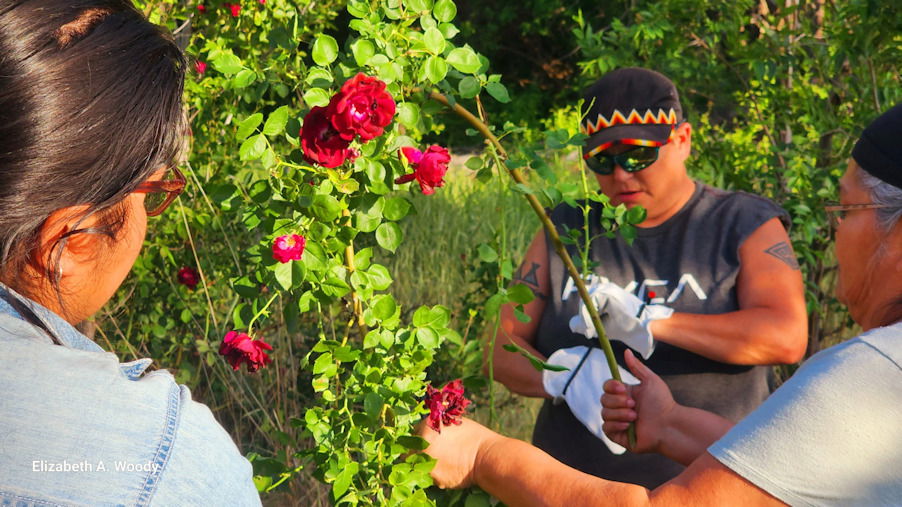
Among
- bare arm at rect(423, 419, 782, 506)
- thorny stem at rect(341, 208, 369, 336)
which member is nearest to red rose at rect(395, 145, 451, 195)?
thorny stem at rect(341, 208, 369, 336)

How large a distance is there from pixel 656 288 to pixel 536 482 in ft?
3.15

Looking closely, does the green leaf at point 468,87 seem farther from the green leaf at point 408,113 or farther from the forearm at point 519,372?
the forearm at point 519,372

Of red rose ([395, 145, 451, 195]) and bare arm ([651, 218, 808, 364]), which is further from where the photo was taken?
bare arm ([651, 218, 808, 364])

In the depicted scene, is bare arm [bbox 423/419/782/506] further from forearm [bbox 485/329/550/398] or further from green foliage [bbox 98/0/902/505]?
forearm [bbox 485/329/550/398]

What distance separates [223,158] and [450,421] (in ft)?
7.01

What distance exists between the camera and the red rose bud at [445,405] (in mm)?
1517

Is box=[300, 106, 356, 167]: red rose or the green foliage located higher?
box=[300, 106, 356, 167]: red rose

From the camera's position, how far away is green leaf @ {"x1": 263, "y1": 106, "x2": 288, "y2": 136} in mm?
1361

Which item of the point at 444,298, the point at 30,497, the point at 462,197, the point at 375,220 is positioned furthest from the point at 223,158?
the point at 462,197

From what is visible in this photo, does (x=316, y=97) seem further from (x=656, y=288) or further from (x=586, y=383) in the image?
(x=656, y=288)

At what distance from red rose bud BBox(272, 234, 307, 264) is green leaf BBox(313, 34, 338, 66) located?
282 millimetres

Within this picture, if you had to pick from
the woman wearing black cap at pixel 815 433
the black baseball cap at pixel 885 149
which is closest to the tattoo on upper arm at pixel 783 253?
the woman wearing black cap at pixel 815 433

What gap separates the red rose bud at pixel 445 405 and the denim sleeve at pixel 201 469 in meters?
0.59

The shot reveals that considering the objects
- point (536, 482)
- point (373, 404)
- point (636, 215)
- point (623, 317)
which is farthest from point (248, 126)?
point (623, 317)
